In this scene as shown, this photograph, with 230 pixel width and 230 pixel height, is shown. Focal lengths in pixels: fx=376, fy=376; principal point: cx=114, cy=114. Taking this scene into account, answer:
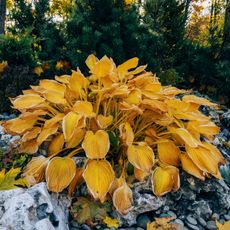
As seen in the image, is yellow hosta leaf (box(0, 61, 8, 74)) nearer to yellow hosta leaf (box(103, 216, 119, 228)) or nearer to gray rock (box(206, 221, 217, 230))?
yellow hosta leaf (box(103, 216, 119, 228))

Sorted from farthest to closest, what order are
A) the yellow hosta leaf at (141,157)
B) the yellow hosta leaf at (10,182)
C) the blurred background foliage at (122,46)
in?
the blurred background foliage at (122,46) < the yellow hosta leaf at (141,157) < the yellow hosta leaf at (10,182)

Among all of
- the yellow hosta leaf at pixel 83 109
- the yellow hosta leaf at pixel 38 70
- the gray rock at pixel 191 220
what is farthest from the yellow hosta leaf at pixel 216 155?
the yellow hosta leaf at pixel 38 70

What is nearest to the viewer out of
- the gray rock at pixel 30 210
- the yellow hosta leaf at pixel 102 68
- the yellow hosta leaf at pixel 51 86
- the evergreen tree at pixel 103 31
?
the gray rock at pixel 30 210

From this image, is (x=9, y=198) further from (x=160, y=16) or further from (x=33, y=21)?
(x=33, y=21)

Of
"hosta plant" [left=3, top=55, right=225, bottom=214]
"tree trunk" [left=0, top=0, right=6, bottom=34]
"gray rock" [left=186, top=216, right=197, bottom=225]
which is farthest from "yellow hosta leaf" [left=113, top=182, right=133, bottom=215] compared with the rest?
"tree trunk" [left=0, top=0, right=6, bottom=34]

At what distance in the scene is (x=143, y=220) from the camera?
2234 mm

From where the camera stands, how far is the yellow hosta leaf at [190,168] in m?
2.41

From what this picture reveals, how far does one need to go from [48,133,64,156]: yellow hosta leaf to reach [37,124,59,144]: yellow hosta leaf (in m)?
0.09

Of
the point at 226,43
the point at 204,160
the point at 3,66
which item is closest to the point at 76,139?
the point at 204,160

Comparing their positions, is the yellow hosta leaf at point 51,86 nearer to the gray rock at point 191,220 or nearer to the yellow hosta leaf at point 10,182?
the yellow hosta leaf at point 10,182

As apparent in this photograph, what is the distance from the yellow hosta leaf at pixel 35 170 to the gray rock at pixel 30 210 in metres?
0.19

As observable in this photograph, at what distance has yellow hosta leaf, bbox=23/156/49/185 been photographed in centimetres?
217

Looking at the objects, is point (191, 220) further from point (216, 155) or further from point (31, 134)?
point (31, 134)

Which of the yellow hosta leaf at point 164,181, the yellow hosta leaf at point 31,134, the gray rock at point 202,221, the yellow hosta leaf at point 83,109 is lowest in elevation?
the gray rock at point 202,221
